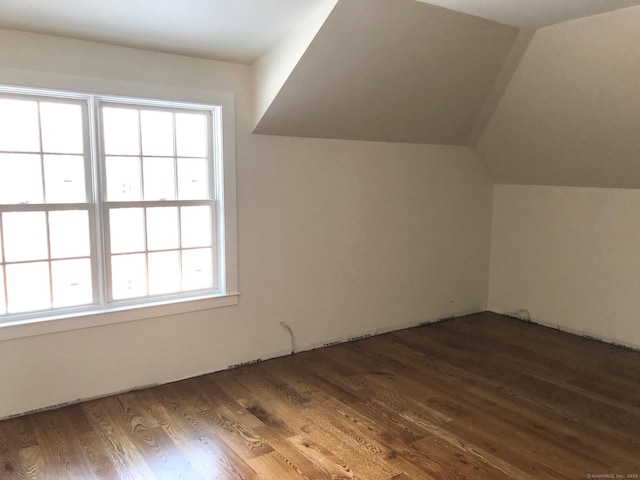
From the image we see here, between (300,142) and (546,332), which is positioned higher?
(300,142)

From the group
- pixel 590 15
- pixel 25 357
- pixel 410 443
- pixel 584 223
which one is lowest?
pixel 410 443

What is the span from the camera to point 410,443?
2717mm

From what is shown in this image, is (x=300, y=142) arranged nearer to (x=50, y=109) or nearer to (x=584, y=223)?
(x=50, y=109)

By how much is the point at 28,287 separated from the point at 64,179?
0.69 meters

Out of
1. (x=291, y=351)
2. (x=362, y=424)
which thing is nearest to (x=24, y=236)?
(x=291, y=351)

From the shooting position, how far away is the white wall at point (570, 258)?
14.0 feet

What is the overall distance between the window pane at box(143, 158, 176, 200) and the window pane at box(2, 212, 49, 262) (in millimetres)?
665

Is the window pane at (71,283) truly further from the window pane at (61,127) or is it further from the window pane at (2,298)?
the window pane at (61,127)

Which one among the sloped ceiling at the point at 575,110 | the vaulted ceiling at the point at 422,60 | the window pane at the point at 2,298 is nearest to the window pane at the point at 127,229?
the window pane at the point at 2,298

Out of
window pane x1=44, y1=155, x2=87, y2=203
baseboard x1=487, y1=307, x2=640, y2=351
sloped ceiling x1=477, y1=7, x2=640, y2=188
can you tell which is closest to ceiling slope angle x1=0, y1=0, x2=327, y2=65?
window pane x1=44, y1=155, x2=87, y2=203

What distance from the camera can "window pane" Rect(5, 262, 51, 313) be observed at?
2.98 m

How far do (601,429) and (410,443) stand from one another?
113 cm

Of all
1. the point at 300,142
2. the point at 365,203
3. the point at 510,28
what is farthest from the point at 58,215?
the point at 510,28

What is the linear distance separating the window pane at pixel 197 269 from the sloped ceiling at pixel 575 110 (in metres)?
2.75
